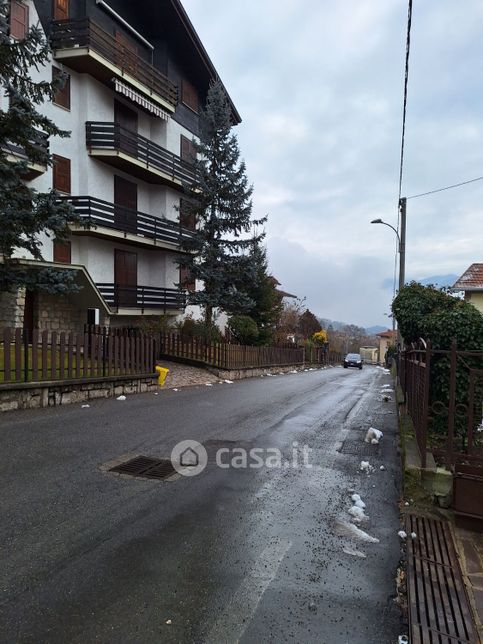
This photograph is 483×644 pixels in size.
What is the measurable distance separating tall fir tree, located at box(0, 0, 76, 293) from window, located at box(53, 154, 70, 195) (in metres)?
7.66

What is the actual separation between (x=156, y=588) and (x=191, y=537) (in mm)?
745

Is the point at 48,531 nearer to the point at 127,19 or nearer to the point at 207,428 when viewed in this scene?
the point at 207,428

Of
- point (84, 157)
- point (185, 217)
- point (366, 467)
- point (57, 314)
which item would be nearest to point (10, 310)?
point (57, 314)

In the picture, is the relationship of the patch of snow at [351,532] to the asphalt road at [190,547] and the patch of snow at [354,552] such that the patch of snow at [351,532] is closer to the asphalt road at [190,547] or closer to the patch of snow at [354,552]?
the asphalt road at [190,547]

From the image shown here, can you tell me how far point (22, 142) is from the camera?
8977 millimetres

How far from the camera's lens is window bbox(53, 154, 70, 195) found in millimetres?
17172

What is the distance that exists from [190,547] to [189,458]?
239 centimetres

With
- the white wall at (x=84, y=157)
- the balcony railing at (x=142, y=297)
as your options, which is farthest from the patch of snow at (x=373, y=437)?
the white wall at (x=84, y=157)

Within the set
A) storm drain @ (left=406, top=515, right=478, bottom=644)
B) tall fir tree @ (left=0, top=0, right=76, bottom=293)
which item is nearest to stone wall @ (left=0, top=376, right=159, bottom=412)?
tall fir tree @ (left=0, top=0, right=76, bottom=293)

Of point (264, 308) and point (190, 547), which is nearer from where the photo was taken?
point (190, 547)

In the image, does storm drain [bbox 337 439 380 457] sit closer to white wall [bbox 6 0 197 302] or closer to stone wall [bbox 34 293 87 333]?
stone wall [bbox 34 293 87 333]

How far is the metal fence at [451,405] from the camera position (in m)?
4.09

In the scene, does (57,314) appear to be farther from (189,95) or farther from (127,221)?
(189,95)

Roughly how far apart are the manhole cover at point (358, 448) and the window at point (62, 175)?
15314 mm
